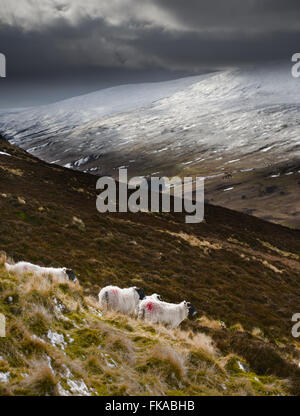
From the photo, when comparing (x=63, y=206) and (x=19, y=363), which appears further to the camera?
(x=63, y=206)

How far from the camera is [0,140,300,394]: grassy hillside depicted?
8.72 m

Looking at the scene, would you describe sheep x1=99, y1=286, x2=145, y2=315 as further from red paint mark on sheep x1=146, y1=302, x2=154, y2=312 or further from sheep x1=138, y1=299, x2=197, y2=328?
red paint mark on sheep x1=146, y1=302, x2=154, y2=312

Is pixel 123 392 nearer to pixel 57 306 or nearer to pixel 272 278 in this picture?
pixel 57 306

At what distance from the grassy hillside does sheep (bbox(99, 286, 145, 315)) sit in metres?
2.06

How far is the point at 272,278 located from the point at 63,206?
2096cm

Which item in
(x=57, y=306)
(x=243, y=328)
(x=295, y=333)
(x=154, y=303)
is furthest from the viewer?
(x=295, y=333)

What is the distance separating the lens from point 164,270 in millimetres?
25938

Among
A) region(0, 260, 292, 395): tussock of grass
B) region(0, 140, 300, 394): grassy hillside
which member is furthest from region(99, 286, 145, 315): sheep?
region(0, 260, 292, 395): tussock of grass

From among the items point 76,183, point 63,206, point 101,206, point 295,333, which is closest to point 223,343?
point 295,333

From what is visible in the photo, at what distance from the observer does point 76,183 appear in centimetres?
4778

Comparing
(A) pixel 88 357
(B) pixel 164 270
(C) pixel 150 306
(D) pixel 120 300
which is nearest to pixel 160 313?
(C) pixel 150 306

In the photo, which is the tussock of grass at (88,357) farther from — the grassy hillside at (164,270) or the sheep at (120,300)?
the sheep at (120,300)

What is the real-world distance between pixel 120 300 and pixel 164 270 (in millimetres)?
12558
